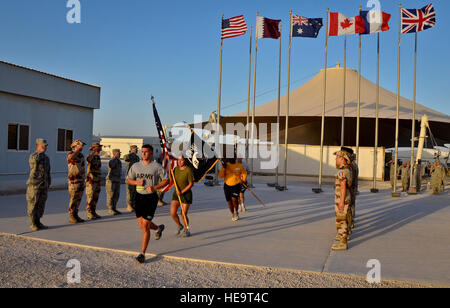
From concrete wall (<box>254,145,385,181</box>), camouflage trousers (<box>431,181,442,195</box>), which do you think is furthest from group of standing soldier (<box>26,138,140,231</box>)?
concrete wall (<box>254,145,385,181</box>)

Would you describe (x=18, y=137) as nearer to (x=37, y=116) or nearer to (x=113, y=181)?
(x=37, y=116)

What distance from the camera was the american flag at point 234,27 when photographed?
19.6 meters

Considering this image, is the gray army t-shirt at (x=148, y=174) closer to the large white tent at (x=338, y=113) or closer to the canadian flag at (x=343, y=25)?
the canadian flag at (x=343, y=25)

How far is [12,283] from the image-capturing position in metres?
5.04

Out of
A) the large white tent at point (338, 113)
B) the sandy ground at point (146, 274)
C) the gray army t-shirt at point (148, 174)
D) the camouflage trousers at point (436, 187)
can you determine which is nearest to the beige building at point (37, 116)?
the sandy ground at point (146, 274)

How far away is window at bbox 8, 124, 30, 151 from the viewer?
1787 cm

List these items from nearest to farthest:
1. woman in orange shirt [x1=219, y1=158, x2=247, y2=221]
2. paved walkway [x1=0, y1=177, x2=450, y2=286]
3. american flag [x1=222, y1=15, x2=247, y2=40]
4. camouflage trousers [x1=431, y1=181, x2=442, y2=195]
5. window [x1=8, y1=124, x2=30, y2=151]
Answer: paved walkway [x1=0, y1=177, x2=450, y2=286] < woman in orange shirt [x1=219, y1=158, x2=247, y2=221] < window [x1=8, y1=124, x2=30, y2=151] < camouflage trousers [x1=431, y1=181, x2=442, y2=195] < american flag [x1=222, y1=15, x2=247, y2=40]

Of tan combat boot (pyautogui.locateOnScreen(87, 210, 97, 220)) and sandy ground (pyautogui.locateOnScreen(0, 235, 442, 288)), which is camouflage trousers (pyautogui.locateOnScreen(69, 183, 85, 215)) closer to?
tan combat boot (pyautogui.locateOnScreen(87, 210, 97, 220))

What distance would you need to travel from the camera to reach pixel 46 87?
767 inches

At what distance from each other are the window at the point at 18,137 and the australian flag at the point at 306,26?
1326 centimetres

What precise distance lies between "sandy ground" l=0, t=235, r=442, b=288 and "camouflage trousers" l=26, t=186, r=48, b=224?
5.59 ft

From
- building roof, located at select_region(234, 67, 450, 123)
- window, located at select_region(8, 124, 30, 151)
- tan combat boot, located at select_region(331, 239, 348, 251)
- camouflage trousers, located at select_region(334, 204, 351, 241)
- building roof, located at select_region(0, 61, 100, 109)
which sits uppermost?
building roof, located at select_region(234, 67, 450, 123)
